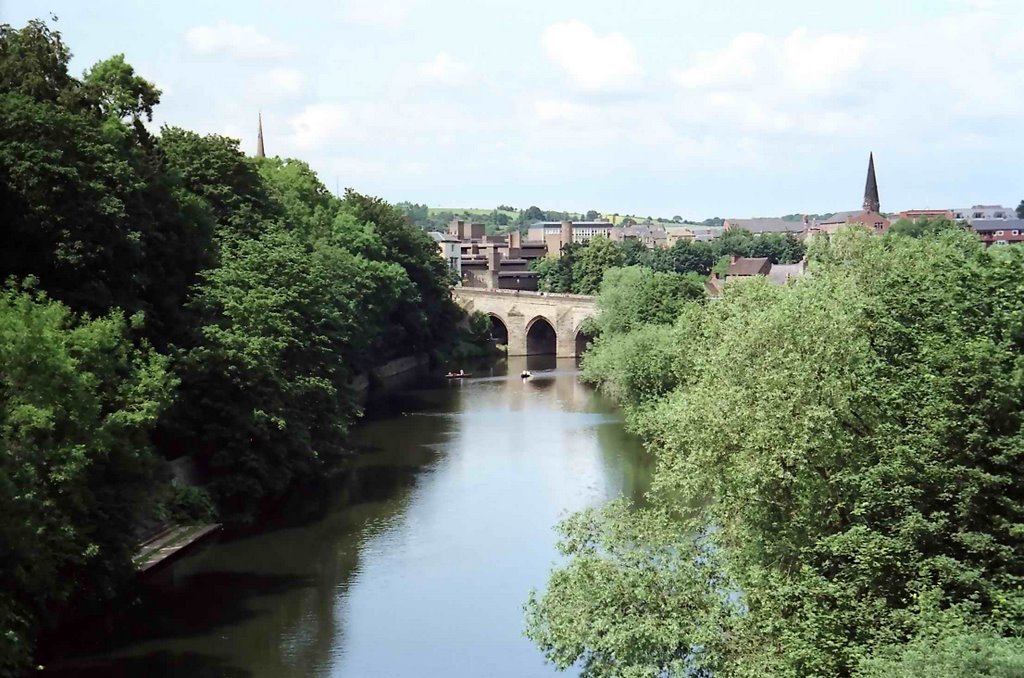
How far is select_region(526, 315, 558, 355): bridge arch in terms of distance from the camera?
8819 centimetres

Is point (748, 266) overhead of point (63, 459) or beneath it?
beneath

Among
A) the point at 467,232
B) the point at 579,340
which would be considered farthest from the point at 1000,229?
the point at 579,340

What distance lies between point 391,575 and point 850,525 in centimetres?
1383

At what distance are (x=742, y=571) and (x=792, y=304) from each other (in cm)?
863

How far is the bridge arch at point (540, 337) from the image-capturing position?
88.2m

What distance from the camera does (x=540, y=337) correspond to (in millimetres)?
91375

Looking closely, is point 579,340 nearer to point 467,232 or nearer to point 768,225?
point 467,232

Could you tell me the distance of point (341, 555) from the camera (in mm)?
32281

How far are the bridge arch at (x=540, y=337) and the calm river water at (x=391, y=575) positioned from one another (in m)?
38.7

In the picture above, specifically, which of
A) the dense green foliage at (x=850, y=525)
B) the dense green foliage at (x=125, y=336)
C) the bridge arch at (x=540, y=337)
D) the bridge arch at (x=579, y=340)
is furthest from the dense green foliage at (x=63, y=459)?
the bridge arch at (x=540, y=337)

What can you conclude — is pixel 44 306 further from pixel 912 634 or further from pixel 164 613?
pixel 912 634

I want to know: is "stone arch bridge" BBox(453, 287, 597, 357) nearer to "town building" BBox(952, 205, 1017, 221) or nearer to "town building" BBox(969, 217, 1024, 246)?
"town building" BBox(969, 217, 1024, 246)

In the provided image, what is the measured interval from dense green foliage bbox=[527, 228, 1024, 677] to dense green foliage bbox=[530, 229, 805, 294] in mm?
76244

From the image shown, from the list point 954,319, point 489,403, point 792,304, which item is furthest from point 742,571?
point 489,403
